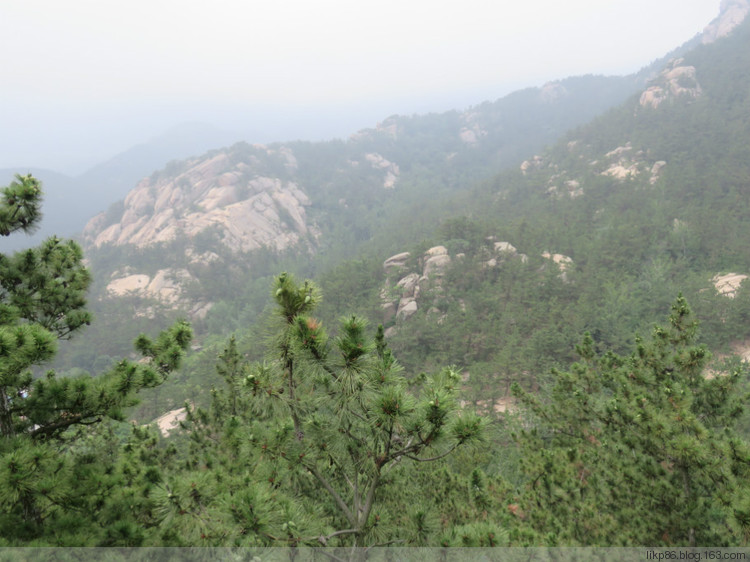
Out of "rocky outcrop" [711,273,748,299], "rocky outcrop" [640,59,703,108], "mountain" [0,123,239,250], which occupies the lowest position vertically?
"rocky outcrop" [711,273,748,299]

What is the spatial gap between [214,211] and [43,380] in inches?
2761

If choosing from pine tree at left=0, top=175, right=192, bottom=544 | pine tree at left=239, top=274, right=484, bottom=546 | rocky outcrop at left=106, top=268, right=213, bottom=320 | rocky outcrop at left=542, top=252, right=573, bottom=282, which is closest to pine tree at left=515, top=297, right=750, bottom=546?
pine tree at left=239, top=274, right=484, bottom=546

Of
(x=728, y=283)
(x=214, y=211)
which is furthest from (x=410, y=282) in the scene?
(x=214, y=211)

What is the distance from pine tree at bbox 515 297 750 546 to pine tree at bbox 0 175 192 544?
4.69m

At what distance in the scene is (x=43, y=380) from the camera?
4027 mm

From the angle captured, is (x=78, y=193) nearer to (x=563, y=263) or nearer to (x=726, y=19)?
(x=563, y=263)

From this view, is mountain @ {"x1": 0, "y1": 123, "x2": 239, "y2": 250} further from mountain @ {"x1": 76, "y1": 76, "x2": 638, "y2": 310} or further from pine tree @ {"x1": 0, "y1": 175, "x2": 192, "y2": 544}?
pine tree @ {"x1": 0, "y1": 175, "x2": 192, "y2": 544}

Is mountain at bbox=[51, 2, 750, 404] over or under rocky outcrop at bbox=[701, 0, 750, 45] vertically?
under

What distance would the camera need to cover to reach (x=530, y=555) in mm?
Answer: 3201

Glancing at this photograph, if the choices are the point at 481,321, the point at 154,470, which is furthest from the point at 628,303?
the point at 154,470

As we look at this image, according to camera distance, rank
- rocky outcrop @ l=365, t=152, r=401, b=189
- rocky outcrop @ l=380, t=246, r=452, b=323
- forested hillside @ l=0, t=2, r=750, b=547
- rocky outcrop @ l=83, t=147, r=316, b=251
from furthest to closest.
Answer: rocky outcrop @ l=365, t=152, r=401, b=189 < rocky outcrop @ l=83, t=147, r=316, b=251 < rocky outcrop @ l=380, t=246, r=452, b=323 < forested hillside @ l=0, t=2, r=750, b=547

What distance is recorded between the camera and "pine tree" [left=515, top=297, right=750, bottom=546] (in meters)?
4.18

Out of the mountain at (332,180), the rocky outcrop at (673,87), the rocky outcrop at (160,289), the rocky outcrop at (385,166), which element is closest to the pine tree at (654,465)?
the rocky outcrop at (160,289)

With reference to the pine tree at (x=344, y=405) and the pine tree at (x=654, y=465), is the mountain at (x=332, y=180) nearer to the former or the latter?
the pine tree at (x=654, y=465)
